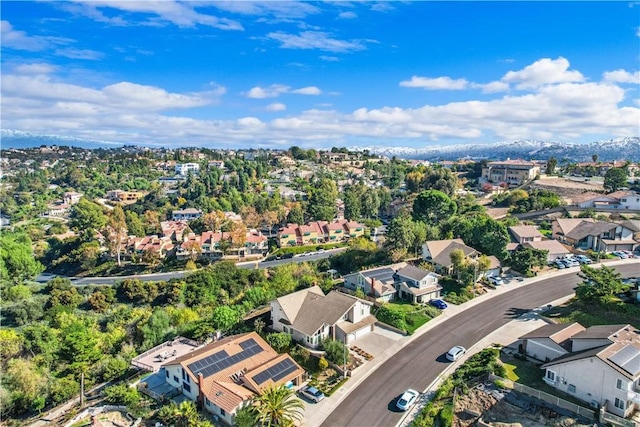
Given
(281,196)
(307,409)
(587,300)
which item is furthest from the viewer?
(281,196)

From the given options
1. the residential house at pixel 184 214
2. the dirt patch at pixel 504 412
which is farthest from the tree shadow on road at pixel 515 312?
the residential house at pixel 184 214

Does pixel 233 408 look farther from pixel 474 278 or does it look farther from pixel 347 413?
pixel 474 278

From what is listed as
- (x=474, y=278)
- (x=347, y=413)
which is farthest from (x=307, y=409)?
(x=474, y=278)

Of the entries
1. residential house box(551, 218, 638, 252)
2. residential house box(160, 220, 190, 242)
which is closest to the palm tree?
residential house box(551, 218, 638, 252)

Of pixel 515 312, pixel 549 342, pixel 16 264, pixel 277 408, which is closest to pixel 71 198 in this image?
pixel 16 264

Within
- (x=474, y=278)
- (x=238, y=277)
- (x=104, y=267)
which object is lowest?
(x=104, y=267)

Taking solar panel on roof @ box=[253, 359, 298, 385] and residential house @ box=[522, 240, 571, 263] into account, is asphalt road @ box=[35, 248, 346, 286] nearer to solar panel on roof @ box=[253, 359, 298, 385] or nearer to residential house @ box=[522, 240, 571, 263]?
residential house @ box=[522, 240, 571, 263]
